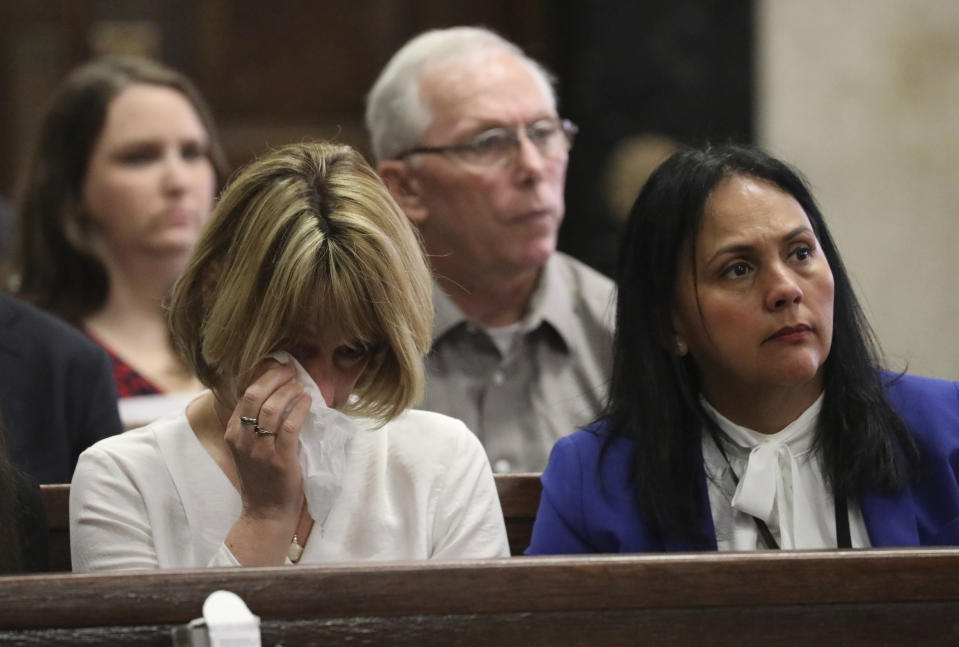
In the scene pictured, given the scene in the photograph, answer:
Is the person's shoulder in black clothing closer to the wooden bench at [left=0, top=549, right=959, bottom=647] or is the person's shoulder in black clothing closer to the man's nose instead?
the wooden bench at [left=0, top=549, right=959, bottom=647]

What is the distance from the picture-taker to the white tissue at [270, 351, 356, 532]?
6.45 feet

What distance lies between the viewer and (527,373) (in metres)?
3.26

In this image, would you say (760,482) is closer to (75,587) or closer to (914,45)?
(75,587)

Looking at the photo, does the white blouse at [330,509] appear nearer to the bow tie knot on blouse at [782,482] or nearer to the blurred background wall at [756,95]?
the bow tie knot on blouse at [782,482]

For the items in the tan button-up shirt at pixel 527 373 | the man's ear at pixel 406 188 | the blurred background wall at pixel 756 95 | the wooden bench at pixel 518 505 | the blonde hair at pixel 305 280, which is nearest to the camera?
the blonde hair at pixel 305 280

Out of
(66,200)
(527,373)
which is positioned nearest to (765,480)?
(527,373)

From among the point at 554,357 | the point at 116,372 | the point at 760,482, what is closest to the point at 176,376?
the point at 116,372

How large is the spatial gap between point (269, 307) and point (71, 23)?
4.40m

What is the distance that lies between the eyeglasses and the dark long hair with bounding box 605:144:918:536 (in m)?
0.99

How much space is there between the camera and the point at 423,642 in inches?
64.7

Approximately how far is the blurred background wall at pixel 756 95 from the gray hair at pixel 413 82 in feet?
5.84

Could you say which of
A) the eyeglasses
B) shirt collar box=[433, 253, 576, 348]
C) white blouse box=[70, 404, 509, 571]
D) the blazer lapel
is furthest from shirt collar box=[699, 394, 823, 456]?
the eyeglasses

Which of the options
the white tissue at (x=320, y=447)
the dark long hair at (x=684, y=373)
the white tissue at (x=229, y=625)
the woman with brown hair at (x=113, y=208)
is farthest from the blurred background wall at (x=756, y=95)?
the white tissue at (x=229, y=625)

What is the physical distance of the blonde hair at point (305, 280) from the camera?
1928mm
